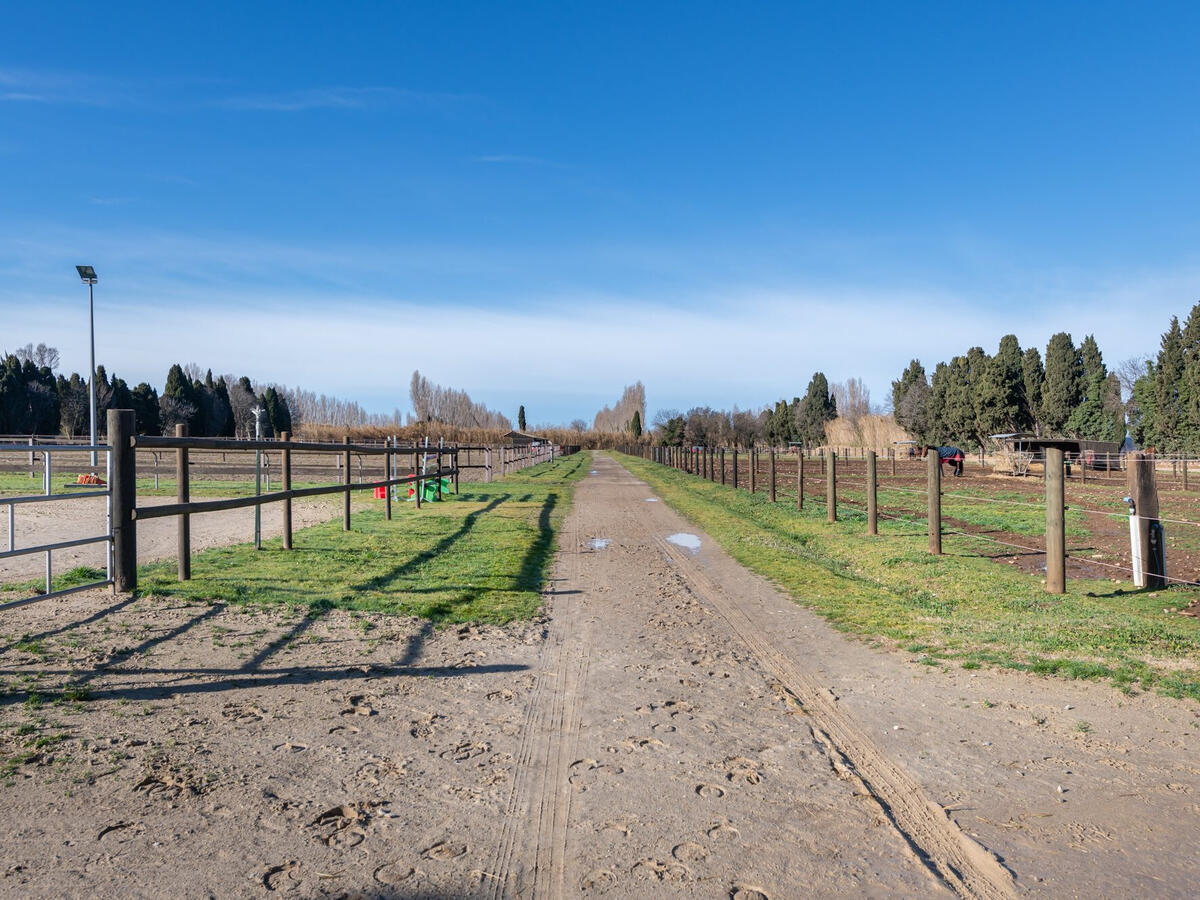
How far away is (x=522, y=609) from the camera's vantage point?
23.0ft

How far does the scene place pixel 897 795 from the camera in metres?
3.29

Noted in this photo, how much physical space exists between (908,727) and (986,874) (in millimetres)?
1474

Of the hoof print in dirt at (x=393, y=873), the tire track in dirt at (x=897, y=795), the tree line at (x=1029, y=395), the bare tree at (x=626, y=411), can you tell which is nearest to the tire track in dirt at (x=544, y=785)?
the hoof print in dirt at (x=393, y=873)

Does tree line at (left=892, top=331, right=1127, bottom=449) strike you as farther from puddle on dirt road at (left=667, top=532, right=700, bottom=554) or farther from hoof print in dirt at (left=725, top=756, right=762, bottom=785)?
hoof print in dirt at (left=725, top=756, right=762, bottom=785)

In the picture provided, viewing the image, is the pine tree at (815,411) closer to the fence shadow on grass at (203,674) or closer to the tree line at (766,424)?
the tree line at (766,424)

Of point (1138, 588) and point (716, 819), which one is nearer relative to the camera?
point (716, 819)

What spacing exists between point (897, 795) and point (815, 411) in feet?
332

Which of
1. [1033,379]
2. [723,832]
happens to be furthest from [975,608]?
[1033,379]

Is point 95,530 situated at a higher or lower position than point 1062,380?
lower

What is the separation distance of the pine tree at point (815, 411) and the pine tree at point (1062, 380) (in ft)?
109

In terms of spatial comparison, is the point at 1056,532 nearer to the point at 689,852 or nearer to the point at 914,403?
the point at 689,852

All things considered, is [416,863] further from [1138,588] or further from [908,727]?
[1138,588]

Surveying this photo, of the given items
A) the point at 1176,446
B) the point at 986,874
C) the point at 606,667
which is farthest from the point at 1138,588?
the point at 1176,446

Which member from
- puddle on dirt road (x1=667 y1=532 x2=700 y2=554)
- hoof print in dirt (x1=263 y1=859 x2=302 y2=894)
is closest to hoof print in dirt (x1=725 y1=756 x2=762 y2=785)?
hoof print in dirt (x1=263 y1=859 x2=302 y2=894)
